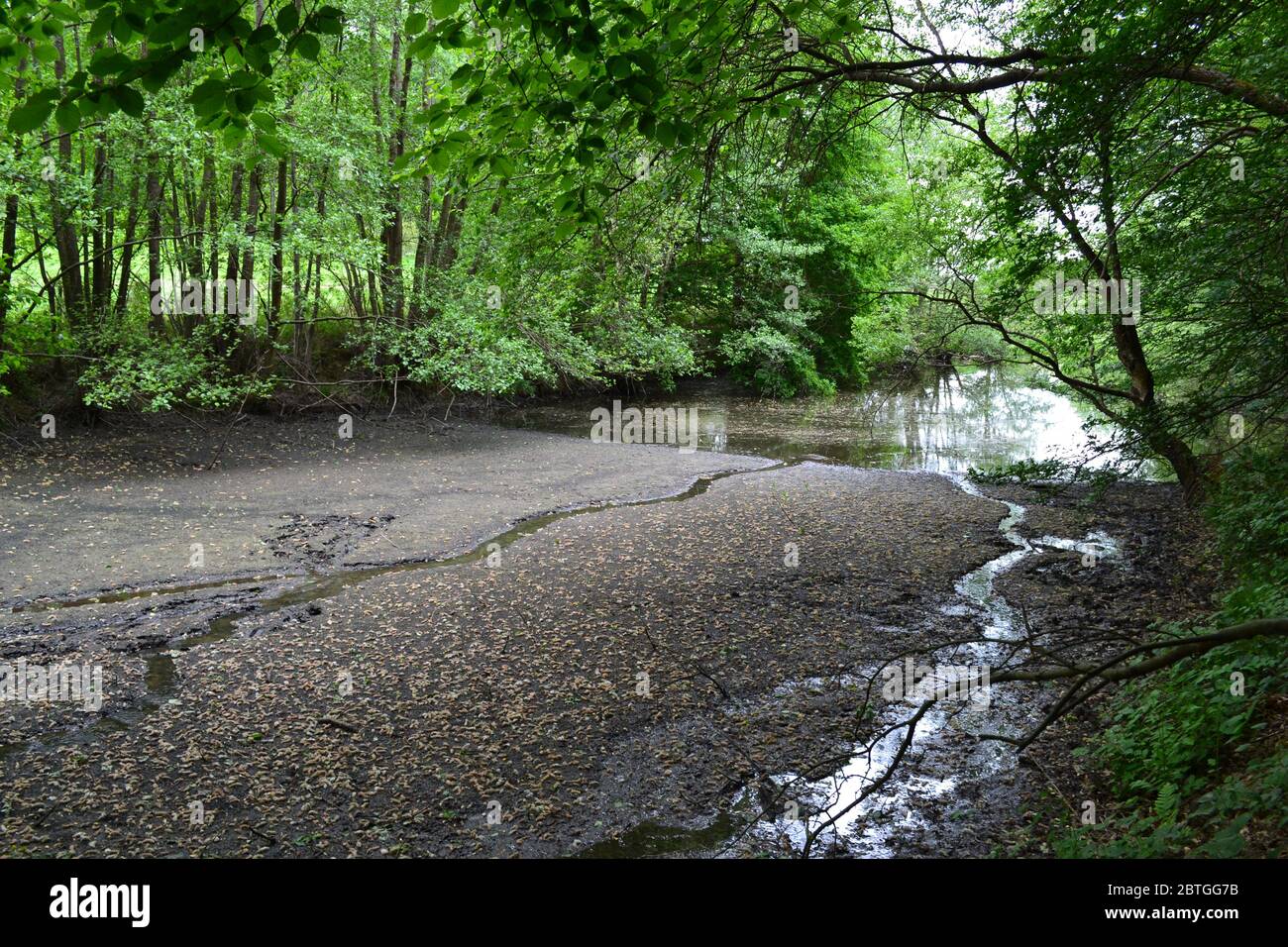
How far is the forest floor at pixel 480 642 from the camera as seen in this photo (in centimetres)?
463

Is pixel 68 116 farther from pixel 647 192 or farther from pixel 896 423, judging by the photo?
pixel 896 423

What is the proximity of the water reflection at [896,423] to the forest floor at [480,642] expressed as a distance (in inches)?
189

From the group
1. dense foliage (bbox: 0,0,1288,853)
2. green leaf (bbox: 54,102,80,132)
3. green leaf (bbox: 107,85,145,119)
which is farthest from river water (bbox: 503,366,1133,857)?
green leaf (bbox: 54,102,80,132)

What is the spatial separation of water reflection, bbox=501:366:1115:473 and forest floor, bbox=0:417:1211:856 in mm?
4792

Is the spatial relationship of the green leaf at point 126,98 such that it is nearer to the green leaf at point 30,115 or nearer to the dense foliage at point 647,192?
the dense foliage at point 647,192

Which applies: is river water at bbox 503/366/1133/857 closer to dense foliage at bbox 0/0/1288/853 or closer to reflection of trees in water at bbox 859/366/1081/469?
reflection of trees in water at bbox 859/366/1081/469

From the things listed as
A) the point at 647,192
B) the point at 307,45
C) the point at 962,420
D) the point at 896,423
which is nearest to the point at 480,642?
the point at 647,192

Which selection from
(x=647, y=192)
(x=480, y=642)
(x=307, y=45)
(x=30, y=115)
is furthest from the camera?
(x=647, y=192)

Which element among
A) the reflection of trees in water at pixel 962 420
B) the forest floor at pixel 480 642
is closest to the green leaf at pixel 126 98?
the forest floor at pixel 480 642

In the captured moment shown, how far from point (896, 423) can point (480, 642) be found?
2050 centimetres

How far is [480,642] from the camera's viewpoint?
288 inches

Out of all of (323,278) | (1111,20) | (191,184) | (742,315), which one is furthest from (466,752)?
(742,315)

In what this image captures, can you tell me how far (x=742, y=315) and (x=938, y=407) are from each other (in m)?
8.39

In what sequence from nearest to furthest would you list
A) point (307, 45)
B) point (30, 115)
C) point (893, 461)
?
point (30, 115) → point (307, 45) → point (893, 461)
